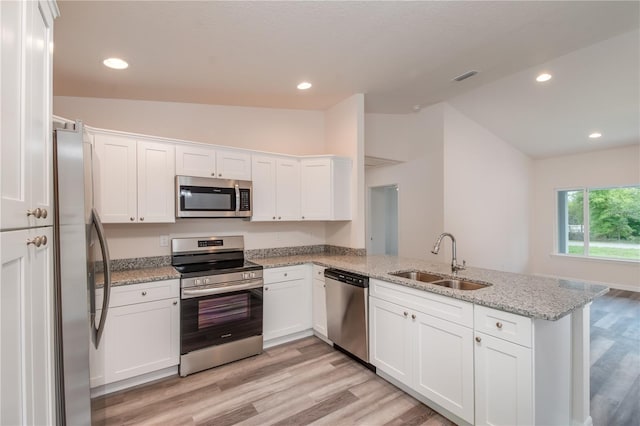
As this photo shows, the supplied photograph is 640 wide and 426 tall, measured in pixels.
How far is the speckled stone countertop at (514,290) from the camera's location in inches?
63.9

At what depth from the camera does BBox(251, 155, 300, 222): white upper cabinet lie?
3.36 meters

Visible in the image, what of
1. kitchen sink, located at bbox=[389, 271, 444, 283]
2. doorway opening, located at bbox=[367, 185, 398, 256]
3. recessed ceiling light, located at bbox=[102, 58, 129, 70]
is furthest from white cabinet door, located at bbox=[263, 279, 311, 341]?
doorway opening, located at bbox=[367, 185, 398, 256]

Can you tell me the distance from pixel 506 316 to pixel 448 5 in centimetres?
197

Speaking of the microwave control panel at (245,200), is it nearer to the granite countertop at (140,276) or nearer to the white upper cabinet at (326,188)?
the white upper cabinet at (326,188)

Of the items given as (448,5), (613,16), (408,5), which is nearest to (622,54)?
(613,16)

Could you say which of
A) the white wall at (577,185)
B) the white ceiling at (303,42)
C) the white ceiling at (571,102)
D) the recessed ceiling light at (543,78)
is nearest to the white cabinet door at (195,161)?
the white ceiling at (303,42)

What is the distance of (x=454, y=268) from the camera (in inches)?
104

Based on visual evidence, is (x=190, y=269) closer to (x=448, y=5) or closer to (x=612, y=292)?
(x=448, y=5)

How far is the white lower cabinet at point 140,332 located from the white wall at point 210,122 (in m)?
1.71

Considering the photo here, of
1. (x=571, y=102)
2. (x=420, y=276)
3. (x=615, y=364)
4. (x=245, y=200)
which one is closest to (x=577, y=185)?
(x=571, y=102)

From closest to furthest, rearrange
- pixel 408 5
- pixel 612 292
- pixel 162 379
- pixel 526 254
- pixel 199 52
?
pixel 408 5, pixel 199 52, pixel 162 379, pixel 612 292, pixel 526 254

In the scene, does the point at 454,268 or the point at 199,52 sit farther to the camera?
the point at 454,268

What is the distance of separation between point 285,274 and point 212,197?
110 cm

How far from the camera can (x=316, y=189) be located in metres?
3.60
